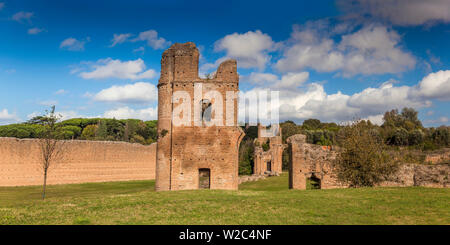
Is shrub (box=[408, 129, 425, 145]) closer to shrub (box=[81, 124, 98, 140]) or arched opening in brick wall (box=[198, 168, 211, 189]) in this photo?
arched opening in brick wall (box=[198, 168, 211, 189])

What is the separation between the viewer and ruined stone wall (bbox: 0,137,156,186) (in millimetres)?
24359

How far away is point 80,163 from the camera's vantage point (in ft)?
96.3

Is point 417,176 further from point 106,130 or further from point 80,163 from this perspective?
point 106,130

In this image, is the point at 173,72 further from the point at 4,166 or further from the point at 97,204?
the point at 4,166

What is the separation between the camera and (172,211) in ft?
26.9

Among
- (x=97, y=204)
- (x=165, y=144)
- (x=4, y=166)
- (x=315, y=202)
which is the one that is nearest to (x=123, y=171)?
(x=4, y=166)

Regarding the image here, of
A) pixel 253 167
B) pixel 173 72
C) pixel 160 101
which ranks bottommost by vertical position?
pixel 253 167

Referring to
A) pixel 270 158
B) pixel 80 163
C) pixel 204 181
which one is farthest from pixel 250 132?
pixel 204 181

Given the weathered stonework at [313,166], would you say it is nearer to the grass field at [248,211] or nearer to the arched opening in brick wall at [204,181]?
the arched opening in brick wall at [204,181]

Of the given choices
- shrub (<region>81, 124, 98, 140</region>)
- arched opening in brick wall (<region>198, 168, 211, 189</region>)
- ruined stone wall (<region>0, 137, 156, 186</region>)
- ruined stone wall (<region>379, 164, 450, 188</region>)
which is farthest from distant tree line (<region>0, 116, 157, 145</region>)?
ruined stone wall (<region>379, 164, 450, 188</region>)

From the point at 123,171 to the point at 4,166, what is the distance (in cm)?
1155

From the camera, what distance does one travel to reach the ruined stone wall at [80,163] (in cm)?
2436

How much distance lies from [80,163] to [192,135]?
1781 cm

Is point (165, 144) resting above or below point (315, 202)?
above
